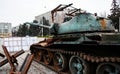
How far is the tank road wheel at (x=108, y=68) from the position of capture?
6.58 m

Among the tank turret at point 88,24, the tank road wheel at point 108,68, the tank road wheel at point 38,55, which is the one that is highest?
the tank turret at point 88,24

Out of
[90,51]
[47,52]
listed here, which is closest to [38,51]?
[47,52]

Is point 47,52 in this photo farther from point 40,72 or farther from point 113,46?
point 113,46

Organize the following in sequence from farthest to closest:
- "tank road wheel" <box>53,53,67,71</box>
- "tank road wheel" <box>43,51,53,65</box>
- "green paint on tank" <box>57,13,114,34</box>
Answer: "tank road wheel" <box>43,51,53,65</box>
"tank road wheel" <box>53,53,67,71</box>
"green paint on tank" <box>57,13,114,34</box>

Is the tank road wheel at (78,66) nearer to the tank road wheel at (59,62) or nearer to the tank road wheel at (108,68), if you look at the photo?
the tank road wheel at (108,68)

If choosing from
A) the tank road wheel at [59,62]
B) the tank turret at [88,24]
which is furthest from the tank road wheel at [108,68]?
the tank road wheel at [59,62]

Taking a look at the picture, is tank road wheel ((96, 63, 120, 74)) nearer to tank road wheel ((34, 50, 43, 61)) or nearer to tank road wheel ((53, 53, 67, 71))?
tank road wheel ((53, 53, 67, 71))

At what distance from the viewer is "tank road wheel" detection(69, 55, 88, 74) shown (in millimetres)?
7723

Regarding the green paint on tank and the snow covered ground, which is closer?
the green paint on tank

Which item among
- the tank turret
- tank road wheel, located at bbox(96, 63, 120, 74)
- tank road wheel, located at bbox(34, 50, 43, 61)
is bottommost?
tank road wheel, located at bbox(34, 50, 43, 61)

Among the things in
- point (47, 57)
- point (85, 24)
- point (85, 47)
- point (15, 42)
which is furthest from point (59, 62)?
point (15, 42)

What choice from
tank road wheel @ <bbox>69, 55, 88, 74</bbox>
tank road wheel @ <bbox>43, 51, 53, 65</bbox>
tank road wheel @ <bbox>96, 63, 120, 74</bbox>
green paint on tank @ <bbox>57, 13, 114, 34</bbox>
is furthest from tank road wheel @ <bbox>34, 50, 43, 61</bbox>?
tank road wheel @ <bbox>96, 63, 120, 74</bbox>

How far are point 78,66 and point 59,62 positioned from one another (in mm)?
1880

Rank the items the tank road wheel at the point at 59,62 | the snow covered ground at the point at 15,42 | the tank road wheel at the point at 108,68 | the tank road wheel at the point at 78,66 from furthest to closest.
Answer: the snow covered ground at the point at 15,42 < the tank road wheel at the point at 59,62 < the tank road wheel at the point at 78,66 < the tank road wheel at the point at 108,68
